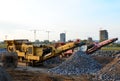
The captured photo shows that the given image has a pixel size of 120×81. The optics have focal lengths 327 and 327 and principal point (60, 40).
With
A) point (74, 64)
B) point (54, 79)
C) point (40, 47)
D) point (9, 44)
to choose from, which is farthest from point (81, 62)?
point (9, 44)

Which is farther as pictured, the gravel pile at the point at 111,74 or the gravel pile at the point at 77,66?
the gravel pile at the point at 77,66

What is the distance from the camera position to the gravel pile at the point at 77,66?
24.7 m

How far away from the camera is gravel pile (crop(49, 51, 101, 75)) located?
2469 centimetres

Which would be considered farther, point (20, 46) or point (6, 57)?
point (20, 46)

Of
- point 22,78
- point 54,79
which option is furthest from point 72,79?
point 22,78

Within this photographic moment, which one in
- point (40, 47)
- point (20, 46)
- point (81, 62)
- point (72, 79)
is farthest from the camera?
point (20, 46)

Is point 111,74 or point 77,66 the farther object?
point 77,66

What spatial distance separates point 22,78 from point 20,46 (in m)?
12.1

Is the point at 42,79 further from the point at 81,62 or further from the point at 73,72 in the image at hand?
the point at 81,62

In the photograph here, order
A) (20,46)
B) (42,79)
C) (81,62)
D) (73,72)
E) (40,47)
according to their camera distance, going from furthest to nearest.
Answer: (20,46) → (40,47) → (81,62) → (73,72) → (42,79)

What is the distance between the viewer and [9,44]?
1292 inches

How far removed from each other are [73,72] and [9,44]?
1056 cm

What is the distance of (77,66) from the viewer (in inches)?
1003

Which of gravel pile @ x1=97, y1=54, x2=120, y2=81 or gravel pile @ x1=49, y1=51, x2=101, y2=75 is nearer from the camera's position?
gravel pile @ x1=97, y1=54, x2=120, y2=81
